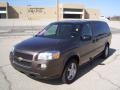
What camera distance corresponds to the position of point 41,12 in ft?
252

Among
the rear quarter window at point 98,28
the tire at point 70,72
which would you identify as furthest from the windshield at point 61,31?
the rear quarter window at point 98,28

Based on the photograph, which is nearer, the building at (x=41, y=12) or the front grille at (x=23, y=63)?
the front grille at (x=23, y=63)

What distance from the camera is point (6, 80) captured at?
5613 mm

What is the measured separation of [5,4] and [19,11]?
250 inches

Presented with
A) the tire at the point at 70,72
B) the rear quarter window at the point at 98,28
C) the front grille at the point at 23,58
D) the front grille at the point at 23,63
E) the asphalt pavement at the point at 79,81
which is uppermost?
A: the rear quarter window at the point at 98,28

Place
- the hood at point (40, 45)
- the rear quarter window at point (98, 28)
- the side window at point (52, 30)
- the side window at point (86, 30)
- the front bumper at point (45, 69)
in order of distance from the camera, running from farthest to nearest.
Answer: the rear quarter window at point (98, 28) → the side window at point (52, 30) → the side window at point (86, 30) → the hood at point (40, 45) → the front bumper at point (45, 69)

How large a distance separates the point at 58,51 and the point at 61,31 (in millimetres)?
1456

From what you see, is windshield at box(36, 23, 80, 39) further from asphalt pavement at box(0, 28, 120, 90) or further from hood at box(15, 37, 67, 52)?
asphalt pavement at box(0, 28, 120, 90)

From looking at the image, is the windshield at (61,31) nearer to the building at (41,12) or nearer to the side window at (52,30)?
the side window at (52,30)

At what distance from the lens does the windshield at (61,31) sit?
5.94 metres

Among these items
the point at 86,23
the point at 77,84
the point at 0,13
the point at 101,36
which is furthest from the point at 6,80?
the point at 0,13

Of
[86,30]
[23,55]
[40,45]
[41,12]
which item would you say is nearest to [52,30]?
[86,30]

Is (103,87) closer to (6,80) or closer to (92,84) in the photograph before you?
(92,84)

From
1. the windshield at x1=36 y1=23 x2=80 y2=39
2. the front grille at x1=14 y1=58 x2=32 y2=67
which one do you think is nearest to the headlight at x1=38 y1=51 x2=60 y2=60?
the front grille at x1=14 y1=58 x2=32 y2=67
